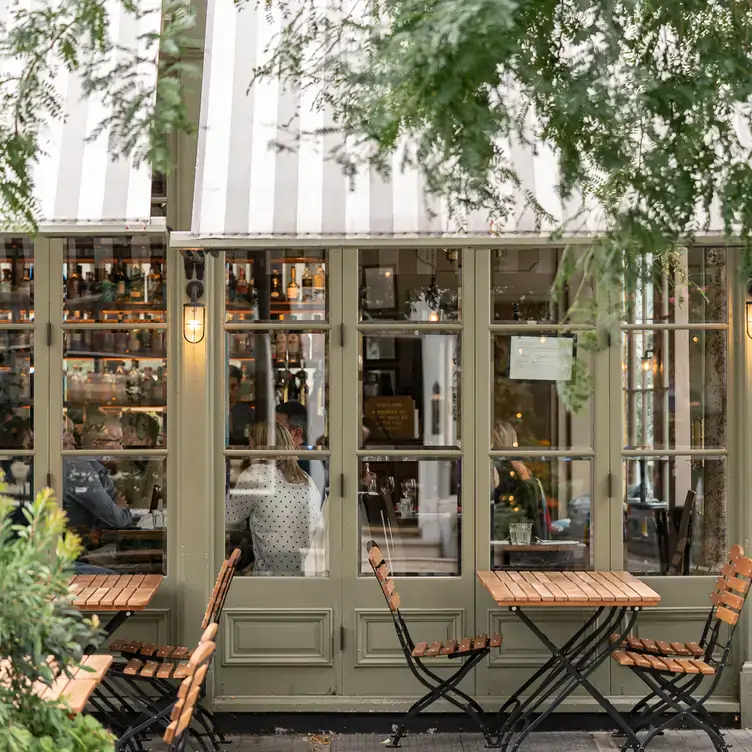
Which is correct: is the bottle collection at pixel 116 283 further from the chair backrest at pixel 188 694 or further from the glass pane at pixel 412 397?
the chair backrest at pixel 188 694

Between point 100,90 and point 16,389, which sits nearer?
point 100,90

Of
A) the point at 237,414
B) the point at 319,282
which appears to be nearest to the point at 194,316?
the point at 237,414

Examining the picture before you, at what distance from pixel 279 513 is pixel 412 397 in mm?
1106

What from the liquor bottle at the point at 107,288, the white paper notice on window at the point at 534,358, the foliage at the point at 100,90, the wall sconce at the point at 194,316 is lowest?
the white paper notice on window at the point at 534,358

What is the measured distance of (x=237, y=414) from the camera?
659 cm

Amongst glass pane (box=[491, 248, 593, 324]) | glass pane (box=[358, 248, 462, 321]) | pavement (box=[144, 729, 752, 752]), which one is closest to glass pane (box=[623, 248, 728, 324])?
glass pane (box=[491, 248, 593, 324])

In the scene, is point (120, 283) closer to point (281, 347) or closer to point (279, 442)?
point (281, 347)

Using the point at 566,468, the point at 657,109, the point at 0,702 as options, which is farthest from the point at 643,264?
the point at 566,468

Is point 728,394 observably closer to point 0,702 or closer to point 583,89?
point 583,89

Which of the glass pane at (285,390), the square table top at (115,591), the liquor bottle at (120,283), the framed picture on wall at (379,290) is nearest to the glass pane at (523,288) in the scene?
the framed picture on wall at (379,290)

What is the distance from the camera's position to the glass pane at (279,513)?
6.58m

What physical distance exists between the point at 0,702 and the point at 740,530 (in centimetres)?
468

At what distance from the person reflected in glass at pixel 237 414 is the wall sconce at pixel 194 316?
0.31 metres

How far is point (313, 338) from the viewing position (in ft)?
21.6
